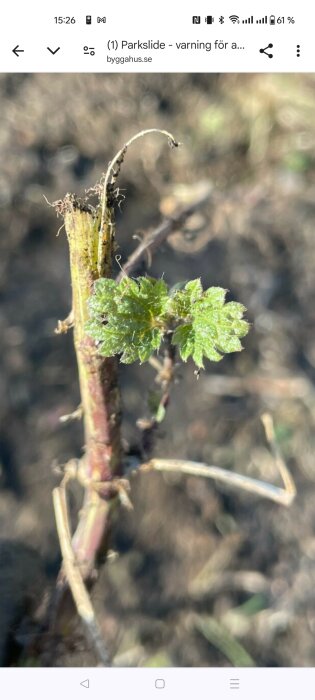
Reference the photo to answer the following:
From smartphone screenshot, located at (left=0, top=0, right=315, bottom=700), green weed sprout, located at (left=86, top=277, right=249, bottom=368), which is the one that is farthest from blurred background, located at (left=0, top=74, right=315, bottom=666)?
green weed sprout, located at (left=86, top=277, right=249, bottom=368)

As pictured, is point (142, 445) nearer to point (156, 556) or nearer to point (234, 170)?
point (156, 556)

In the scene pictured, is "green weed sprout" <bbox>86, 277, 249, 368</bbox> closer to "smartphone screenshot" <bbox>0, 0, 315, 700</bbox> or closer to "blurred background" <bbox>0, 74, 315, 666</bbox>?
"smartphone screenshot" <bbox>0, 0, 315, 700</bbox>

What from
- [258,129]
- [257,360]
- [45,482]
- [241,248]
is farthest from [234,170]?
[45,482]

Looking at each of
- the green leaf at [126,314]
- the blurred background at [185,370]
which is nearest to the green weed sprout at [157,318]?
the green leaf at [126,314]

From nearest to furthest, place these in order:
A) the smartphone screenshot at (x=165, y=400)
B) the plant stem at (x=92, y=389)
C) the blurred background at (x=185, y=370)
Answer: the plant stem at (x=92, y=389) → the smartphone screenshot at (x=165, y=400) → the blurred background at (x=185, y=370)

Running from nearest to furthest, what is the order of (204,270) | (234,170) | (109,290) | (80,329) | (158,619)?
(109,290), (80,329), (158,619), (204,270), (234,170)

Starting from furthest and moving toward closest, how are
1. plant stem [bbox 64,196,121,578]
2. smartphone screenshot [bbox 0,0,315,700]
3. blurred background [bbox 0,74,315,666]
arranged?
blurred background [bbox 0,74,315,666] < smartphone screenshot [bbox 0,0,315,700] < plant stem [bbox 64,196,121,578]

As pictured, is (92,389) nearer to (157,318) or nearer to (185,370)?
(157,318)

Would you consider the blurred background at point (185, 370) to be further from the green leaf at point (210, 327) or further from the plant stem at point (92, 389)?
the green leaf at point (210, 327)
